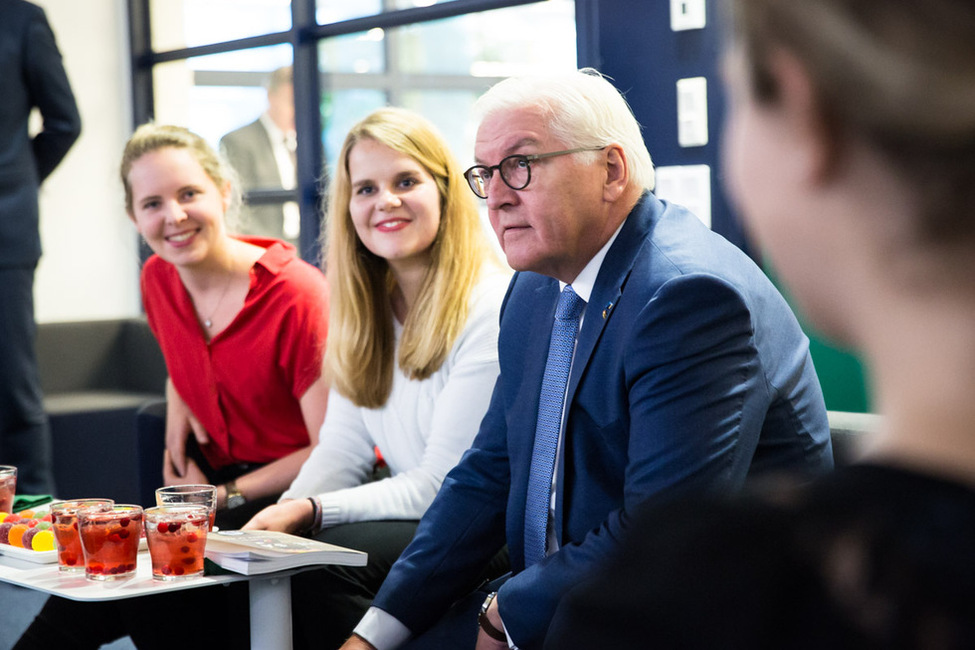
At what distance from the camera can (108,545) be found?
1636mm

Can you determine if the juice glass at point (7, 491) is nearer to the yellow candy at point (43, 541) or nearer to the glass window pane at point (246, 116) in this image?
the yellow candy at point (43, 541)

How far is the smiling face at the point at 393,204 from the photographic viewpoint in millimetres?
2371

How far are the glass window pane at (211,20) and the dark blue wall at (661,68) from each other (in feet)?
6.23

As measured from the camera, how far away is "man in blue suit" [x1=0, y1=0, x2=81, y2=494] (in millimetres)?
3871

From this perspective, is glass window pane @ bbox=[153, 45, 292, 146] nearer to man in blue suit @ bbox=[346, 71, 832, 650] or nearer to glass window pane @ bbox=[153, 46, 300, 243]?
glass window pane @ bbox=[153, 46, 300, 243]

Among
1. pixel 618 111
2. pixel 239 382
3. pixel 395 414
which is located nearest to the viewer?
pixel 618 111

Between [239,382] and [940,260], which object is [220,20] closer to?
[239,382]

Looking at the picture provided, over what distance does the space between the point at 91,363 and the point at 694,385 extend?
4022 millimetres

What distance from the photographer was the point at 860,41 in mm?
452

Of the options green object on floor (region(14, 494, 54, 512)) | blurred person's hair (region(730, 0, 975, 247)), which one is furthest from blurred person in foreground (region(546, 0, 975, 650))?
green object on floor (region(14, 494, 54, 512))

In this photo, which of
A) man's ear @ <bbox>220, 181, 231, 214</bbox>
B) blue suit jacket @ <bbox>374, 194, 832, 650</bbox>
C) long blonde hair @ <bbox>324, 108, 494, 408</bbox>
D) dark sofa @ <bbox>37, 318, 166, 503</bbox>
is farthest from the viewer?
dark sofa @ <bbox>37, 318, 166, 503</bbox>

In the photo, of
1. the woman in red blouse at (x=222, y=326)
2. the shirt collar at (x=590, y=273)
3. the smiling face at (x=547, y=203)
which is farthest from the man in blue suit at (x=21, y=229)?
the shirt collar at (x=590, y=273)

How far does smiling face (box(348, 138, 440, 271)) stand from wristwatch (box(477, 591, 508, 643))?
89cm

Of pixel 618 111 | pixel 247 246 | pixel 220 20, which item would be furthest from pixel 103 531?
pixel 220 20
